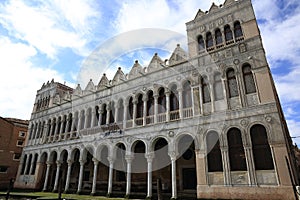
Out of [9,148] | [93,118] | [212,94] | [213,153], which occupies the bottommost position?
[213,153]

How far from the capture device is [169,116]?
15.8m

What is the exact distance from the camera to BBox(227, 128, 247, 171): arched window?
40.0ft

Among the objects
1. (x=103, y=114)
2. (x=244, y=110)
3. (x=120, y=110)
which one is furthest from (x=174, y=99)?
(x=103, y=114)

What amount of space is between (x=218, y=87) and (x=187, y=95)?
2515mm

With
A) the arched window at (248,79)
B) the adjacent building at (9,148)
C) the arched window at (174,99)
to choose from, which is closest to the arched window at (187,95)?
the arched window at (174,99)

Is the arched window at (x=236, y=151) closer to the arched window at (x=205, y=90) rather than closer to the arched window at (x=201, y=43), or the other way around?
the arched window at (x=205, y=90)

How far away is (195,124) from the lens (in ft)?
46.7

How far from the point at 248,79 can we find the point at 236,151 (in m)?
4.78

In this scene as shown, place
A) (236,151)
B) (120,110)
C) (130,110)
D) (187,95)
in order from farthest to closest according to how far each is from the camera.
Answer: (120,110)
(130,110)
(187,95)
(236,151)

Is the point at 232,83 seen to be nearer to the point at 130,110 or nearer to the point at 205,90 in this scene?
the point at 205,90

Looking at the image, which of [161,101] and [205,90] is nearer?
[205,90]

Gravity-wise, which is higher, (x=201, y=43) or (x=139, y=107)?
(x=201, y=43)

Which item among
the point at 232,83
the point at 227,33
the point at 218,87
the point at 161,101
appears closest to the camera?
the point at 232,83

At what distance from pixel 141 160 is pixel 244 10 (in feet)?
48.5
